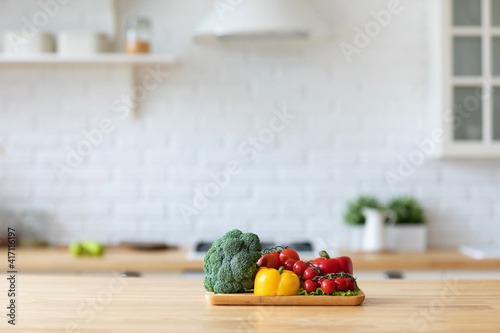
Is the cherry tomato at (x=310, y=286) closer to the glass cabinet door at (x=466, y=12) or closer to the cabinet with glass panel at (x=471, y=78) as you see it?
the cabinet with glass panel at (x=471, y=78)

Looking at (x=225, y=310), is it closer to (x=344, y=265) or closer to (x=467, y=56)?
(x=344, y=265)

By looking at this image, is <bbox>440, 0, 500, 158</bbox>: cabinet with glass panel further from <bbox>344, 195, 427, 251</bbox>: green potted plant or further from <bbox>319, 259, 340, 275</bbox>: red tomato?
<bbox>319, 259, 340, 275</bbox>: red tomato

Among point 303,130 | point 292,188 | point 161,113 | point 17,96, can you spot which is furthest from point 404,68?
point 17,96

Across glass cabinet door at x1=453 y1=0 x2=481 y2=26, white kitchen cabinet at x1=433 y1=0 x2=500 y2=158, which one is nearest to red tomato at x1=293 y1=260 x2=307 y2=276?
white kitchen cabinet at x1=433 y1=0 x2=500 y2=158

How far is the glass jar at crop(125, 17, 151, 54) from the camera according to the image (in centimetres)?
375

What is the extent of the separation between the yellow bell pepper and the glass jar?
2.25m

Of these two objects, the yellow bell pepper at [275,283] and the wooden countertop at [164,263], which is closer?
the yellow bell pepper at [275,283]

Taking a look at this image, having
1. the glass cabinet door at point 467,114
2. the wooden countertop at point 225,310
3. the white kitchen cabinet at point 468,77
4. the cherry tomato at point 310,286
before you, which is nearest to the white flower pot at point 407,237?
the white kitchen cabinet at point 468,77

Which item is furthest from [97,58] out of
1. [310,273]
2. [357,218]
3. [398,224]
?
[310,273]

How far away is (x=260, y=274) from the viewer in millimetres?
1831

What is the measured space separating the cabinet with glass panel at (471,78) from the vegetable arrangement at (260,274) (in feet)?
6.83

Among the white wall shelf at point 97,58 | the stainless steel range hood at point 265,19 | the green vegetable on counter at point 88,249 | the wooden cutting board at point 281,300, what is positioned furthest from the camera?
the white wall shelf at point 97,58

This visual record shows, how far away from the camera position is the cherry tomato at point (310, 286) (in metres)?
1.83

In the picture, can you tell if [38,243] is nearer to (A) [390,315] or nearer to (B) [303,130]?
(B) [303,130]
